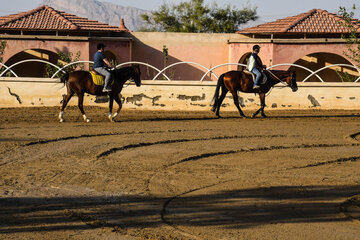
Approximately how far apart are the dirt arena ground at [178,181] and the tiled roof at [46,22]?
16.6m

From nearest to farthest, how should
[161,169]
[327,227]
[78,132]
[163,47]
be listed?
[327,227], [161,169], [78,132], [163,47]

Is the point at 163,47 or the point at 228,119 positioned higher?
the point at 163,47

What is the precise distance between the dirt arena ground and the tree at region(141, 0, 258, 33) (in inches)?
1821

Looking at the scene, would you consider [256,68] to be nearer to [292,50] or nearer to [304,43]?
[292,50]

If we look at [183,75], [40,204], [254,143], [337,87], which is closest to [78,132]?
[254,143]

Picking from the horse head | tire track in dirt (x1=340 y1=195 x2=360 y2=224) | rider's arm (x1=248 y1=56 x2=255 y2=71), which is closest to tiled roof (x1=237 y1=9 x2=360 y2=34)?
the horse head

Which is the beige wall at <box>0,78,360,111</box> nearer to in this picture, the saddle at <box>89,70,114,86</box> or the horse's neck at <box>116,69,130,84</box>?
the horse's neck at <box>116,69,130,84</box>

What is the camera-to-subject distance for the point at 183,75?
33.7m

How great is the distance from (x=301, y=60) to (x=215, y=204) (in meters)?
27.9

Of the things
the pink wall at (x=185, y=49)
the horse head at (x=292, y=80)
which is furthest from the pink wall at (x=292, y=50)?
the horse head at (x=292, y=80)

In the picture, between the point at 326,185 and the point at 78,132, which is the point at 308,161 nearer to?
Result: the point at 326,185

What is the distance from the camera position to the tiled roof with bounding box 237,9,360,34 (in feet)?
108

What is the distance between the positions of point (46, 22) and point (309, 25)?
14.7 meters

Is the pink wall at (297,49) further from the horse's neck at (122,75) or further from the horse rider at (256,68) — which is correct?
the horse's neck at (122,75)
